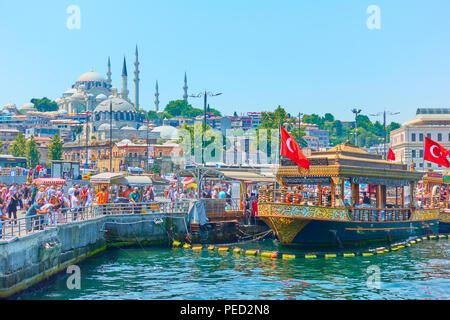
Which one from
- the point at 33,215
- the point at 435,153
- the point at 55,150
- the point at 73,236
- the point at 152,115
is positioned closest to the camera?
the point at 33,215

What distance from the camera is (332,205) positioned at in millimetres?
22828

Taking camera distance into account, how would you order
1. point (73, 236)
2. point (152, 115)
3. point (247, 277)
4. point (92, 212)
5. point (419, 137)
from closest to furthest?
point (247, 277) → point (73, 236) → point (92, 212) → point (419, 137) → point (152, 115)

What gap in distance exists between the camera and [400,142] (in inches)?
3873

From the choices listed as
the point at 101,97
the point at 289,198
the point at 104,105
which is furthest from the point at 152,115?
the point at 289,198

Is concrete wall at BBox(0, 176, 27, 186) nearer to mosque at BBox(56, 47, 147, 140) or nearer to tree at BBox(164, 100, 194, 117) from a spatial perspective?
mosque at BBox(56, 47, 147, 140)

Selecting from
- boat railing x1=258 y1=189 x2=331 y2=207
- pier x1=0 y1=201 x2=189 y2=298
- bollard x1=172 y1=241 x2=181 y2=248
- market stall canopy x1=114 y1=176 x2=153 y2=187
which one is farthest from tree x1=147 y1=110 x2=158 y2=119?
boat railing x1=258 y1=189 x2=331 y2=207

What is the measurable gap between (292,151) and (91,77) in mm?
165619

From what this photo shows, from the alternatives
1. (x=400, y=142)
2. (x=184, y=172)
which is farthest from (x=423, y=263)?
(x=400, y=142)

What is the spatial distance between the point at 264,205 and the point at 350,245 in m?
4.11

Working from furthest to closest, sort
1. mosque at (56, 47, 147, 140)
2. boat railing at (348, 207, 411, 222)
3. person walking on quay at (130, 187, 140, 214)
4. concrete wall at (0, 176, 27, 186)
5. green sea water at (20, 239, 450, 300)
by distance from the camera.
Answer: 1. mosque at (56, 47, 147, 140)
2. concrete wall at (0, 176, 27, 186)
3. person walking on quay at (130, 187, 140, 214)
4. boat railing at (348, 207, 411, 222)
5. green sea water at (20, 239, 450, 300)

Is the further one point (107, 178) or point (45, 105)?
point (45, 105)

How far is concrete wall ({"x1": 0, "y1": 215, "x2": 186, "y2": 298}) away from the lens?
48.0 ft

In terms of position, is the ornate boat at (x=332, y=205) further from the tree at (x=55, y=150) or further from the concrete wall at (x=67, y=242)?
the tree at (x=55, y=150)

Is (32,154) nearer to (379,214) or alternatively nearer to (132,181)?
(132,181)
